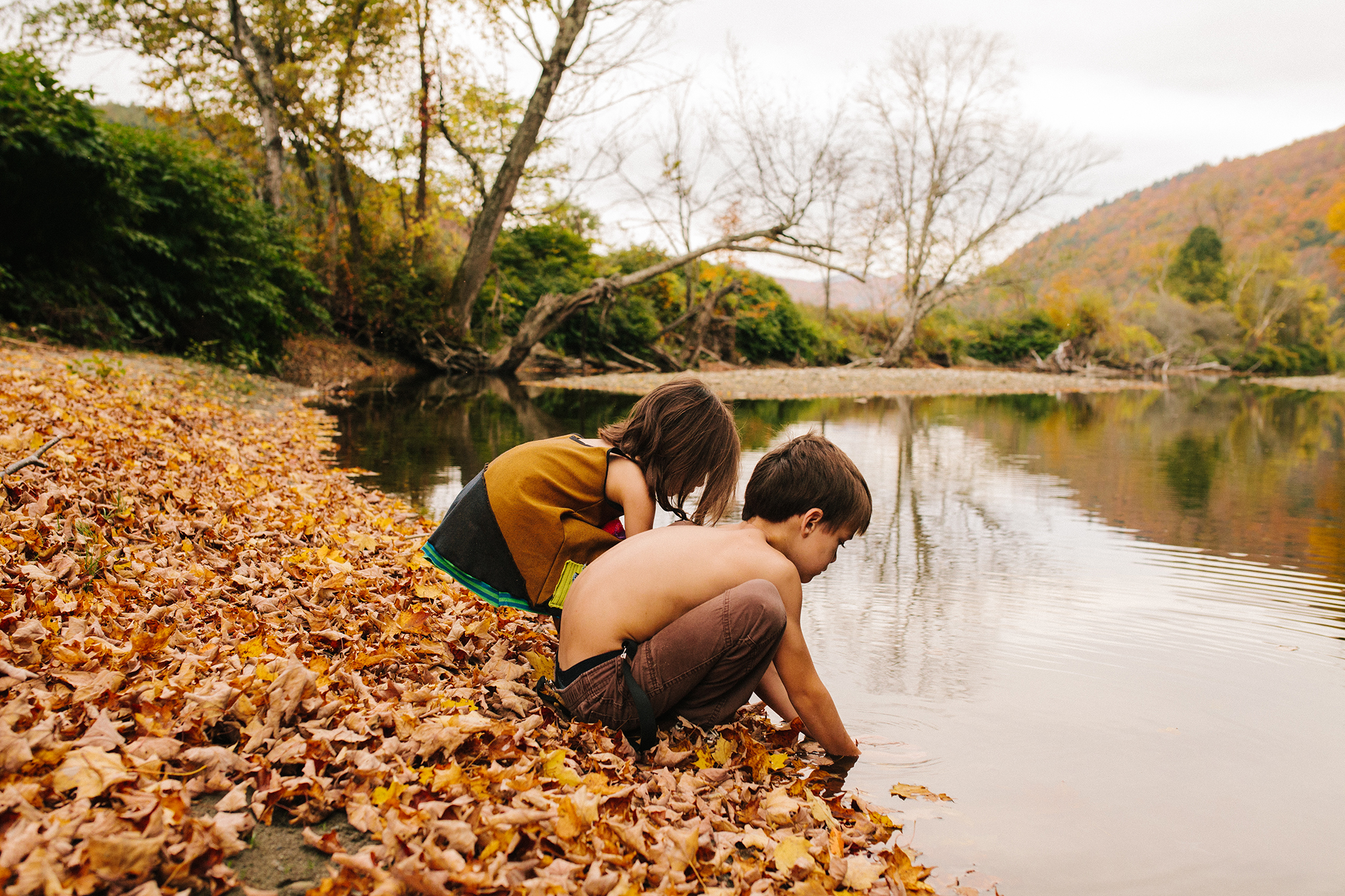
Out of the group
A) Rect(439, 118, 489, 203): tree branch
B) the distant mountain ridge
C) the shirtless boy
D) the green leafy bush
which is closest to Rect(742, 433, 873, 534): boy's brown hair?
the shirtless boy

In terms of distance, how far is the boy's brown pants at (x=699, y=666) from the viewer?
2.22 m

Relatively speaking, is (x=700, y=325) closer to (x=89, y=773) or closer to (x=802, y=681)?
(x=802, y=681)

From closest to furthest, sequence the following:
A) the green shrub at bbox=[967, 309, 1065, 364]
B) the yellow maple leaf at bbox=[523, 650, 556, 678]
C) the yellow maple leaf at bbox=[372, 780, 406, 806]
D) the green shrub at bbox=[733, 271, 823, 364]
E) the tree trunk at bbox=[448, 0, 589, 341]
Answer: the yellow maple leaf at bbox=[372, 780, 406, 806]
the yellow maple leaf at bbox=[523, 650, 556, 678]
the tree trunk at bbox=[448, 0, 589, 341]
the green shrub at bbox=[733, 271, 823, 364]
the green shrub at bbox=[967, 309, 1065, 364]

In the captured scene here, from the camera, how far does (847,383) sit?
22.2 meters

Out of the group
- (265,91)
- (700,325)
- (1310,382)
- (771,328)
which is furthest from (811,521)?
(1310,382)

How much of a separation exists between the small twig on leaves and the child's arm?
241cm

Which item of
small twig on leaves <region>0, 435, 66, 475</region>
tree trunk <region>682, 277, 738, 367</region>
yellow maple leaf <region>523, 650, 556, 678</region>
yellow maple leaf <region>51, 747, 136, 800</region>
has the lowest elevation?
yellow maple leaf <region>523, 650, 556, 678</region>

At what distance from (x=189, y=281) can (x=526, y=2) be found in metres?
7.88

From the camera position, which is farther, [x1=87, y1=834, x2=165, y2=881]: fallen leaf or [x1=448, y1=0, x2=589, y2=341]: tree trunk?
[x1=448, y1=0, x2=589, y2=341]: tree trunk

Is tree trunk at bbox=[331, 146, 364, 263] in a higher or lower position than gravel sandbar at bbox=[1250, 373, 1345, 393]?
higher

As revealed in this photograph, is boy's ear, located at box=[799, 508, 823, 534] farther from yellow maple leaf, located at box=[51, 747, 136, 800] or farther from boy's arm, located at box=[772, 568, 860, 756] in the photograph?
yellow maple leaf, located at box=[51, 747, 136, 800]

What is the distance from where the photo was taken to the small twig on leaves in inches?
124

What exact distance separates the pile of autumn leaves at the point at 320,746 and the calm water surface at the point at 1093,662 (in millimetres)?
468

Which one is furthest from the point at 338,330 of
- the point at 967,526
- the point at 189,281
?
the point at 967,526
